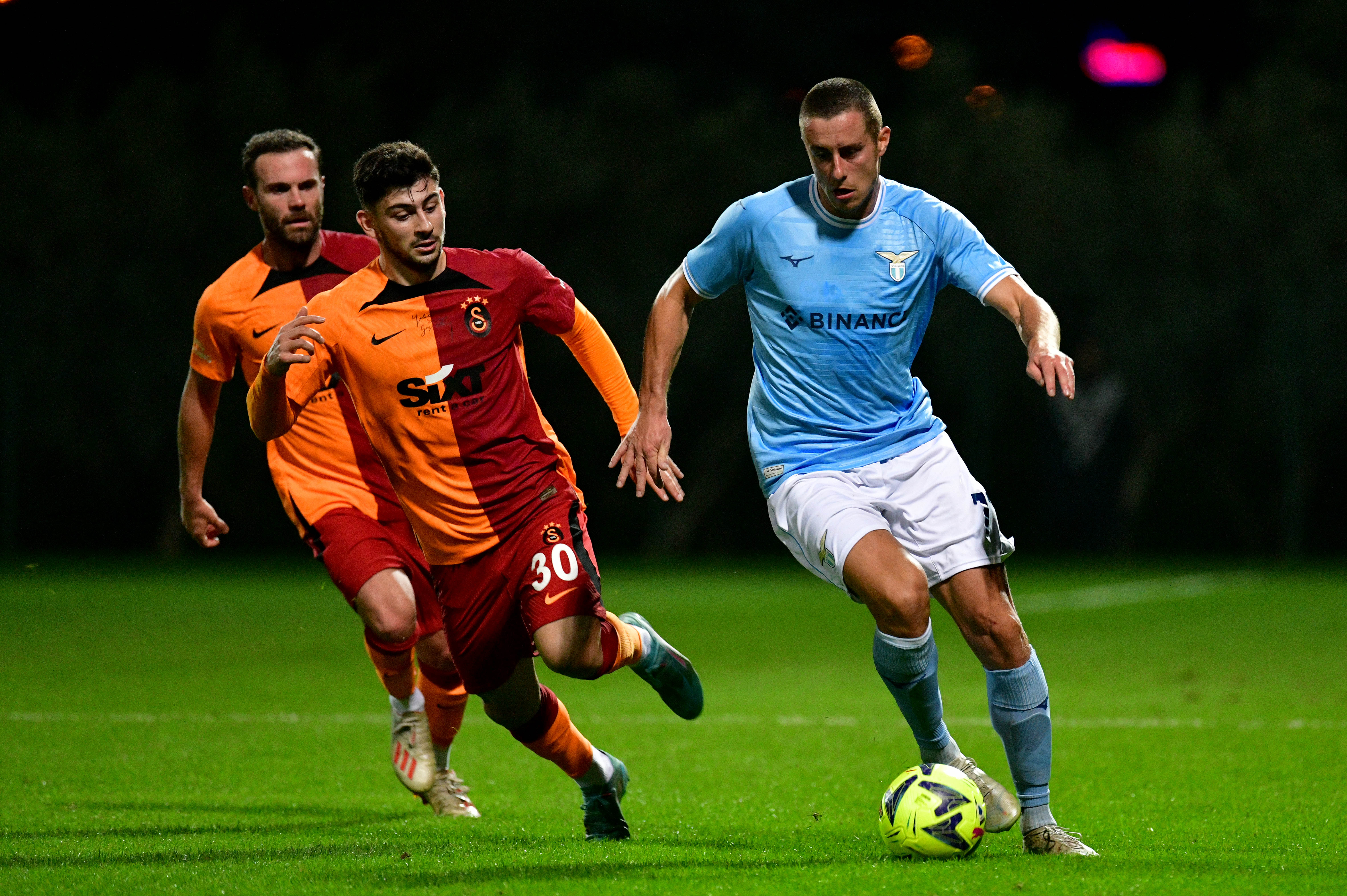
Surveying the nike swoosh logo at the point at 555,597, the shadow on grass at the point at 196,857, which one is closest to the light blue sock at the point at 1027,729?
the nike swoosh logo at the point at 555,597

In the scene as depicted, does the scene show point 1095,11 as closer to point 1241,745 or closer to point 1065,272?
point 1065,272

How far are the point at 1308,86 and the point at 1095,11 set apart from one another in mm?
8205

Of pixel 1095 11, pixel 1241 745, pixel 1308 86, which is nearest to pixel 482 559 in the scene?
pixel 1241 745

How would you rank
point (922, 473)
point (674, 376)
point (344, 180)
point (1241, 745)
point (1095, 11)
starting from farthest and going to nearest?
point (1095, 11)
point (674, 376)
point (344, 180)
point (1241, 745)
point (922, 473)

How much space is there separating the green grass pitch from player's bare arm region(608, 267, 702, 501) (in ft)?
4.00

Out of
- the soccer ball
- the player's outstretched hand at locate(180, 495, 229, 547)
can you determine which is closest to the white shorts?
the soccer ball

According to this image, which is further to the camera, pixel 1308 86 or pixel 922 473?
pixel 1308 86

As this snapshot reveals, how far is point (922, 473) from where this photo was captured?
17.7ft

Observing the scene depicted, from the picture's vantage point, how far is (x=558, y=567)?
536 centimetres

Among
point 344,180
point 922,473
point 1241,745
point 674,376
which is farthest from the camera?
point 674,376

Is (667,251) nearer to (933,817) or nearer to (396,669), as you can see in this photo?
(396,669)

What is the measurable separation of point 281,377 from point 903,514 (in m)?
2.13

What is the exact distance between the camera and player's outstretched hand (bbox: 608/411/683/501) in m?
5.29

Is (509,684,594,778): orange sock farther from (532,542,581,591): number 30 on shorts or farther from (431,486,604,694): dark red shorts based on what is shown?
(532,542,581,591): number 30 on shorts
